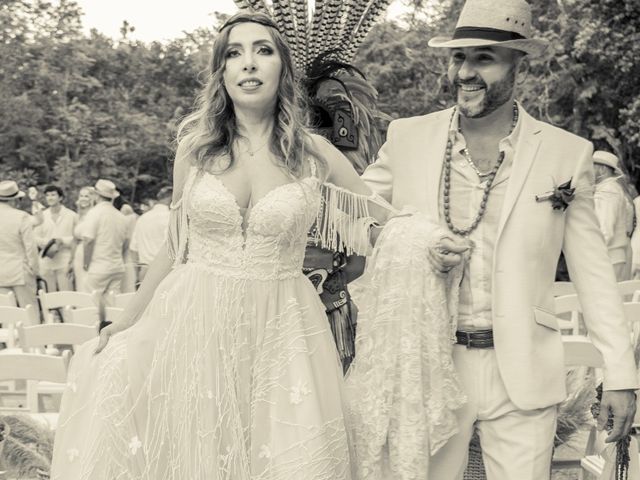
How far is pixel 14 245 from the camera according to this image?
440 inches

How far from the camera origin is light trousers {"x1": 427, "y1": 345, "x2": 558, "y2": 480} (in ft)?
10.5

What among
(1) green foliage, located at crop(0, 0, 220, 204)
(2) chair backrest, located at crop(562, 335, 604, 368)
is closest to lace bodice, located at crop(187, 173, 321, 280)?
(2) chair backrest, located at crop(562, 335, 604, 368)

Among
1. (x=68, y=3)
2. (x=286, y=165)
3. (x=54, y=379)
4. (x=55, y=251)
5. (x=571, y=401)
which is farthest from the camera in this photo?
(x=68, y=3)

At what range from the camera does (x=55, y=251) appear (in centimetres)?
1361

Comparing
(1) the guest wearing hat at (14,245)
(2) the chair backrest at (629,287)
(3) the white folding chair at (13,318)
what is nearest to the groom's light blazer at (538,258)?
(3) the white folding chair at (13,318)

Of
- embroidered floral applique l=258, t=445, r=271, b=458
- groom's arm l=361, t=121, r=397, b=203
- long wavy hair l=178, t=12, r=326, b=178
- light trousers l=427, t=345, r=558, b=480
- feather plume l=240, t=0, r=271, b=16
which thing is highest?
feather plume l=240, t=0, r=271, b=16

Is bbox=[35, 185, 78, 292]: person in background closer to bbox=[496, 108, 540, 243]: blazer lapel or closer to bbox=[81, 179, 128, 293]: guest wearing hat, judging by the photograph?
bbox=[81, 179, 128, 293]: guest wearing hat

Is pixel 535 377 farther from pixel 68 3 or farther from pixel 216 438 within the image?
pixel 68 3

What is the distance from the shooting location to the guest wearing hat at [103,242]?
11712 millimetres

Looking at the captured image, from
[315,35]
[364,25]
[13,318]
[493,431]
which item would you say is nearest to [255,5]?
[315,35]

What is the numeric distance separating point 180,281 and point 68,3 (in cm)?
2259

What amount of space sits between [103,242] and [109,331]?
832cm

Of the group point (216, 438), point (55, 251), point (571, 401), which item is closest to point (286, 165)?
point (216, 438)

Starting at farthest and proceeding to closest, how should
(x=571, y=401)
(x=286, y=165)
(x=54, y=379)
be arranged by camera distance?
(x=571, y=401)
(x=54, y=379)
(x=286, y=165)
